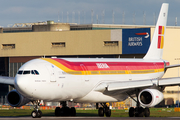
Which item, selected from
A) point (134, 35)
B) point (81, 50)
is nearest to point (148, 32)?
point (134, 35)

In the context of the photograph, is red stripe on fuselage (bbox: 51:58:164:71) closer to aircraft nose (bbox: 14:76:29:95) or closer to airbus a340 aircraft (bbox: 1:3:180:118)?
airbus a340 aircraft (bbox: 1:3:180:118)

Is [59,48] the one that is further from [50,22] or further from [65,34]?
[50,22]

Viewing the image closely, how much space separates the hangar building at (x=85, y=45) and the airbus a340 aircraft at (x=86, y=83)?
38138mm

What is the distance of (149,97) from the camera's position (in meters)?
36.1

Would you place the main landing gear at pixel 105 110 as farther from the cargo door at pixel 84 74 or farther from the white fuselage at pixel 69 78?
the cargo door at pixel 84 74

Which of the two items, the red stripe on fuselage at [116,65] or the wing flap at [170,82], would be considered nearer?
the red stripe on fuselage at [116,65]

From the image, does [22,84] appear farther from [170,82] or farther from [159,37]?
[159,37]

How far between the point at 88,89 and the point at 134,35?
1933 inches

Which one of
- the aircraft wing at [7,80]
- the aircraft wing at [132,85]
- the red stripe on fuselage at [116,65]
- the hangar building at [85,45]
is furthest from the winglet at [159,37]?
the hangar building at [85,45]

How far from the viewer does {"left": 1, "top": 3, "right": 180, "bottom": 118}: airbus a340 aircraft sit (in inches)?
1242

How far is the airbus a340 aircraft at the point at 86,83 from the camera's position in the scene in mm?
31547

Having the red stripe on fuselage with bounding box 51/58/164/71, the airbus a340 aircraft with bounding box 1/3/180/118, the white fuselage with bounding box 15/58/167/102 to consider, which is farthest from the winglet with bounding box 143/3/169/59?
the white fuselage with bounding box 15/58/167/102

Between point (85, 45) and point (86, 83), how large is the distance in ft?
171

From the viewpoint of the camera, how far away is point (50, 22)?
348 ft
